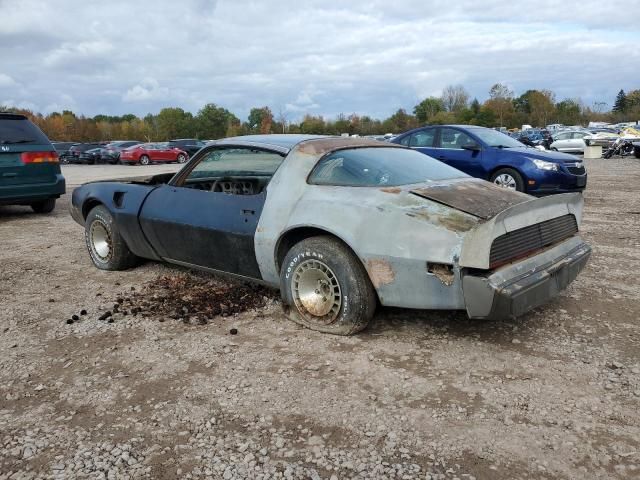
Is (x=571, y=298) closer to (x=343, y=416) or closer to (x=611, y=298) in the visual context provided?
(x=611, y=298)

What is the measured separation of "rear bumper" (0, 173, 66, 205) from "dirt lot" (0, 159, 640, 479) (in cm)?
453

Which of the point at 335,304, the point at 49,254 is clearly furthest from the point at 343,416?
the point at 49,254

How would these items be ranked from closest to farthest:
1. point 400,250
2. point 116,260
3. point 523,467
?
1. point 523,467
2. point 400,250
3. point 116,260

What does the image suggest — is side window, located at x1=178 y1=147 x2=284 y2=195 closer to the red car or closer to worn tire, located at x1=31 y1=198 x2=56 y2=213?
worn tire, located at x1=31 y1=198 x2=56 y2=213

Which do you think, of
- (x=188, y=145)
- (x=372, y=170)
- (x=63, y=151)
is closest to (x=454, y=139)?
(x=372, y=170)

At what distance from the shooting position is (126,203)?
514 centimetres

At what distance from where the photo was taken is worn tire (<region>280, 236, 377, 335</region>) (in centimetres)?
350

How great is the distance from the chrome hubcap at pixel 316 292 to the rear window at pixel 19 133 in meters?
6.78

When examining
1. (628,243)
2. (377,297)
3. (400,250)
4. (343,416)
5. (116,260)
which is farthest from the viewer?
(628,243)

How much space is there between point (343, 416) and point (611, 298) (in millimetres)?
2811

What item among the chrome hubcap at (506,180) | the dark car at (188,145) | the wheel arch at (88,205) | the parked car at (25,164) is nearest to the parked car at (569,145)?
the dark car at (188,145)

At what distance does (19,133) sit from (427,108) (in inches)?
3788

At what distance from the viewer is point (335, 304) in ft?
12.0

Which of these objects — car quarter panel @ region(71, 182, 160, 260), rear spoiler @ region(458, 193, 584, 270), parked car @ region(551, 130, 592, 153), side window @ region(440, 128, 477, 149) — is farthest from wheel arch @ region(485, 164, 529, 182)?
parked car @ region(551, 130, 592, 153)
